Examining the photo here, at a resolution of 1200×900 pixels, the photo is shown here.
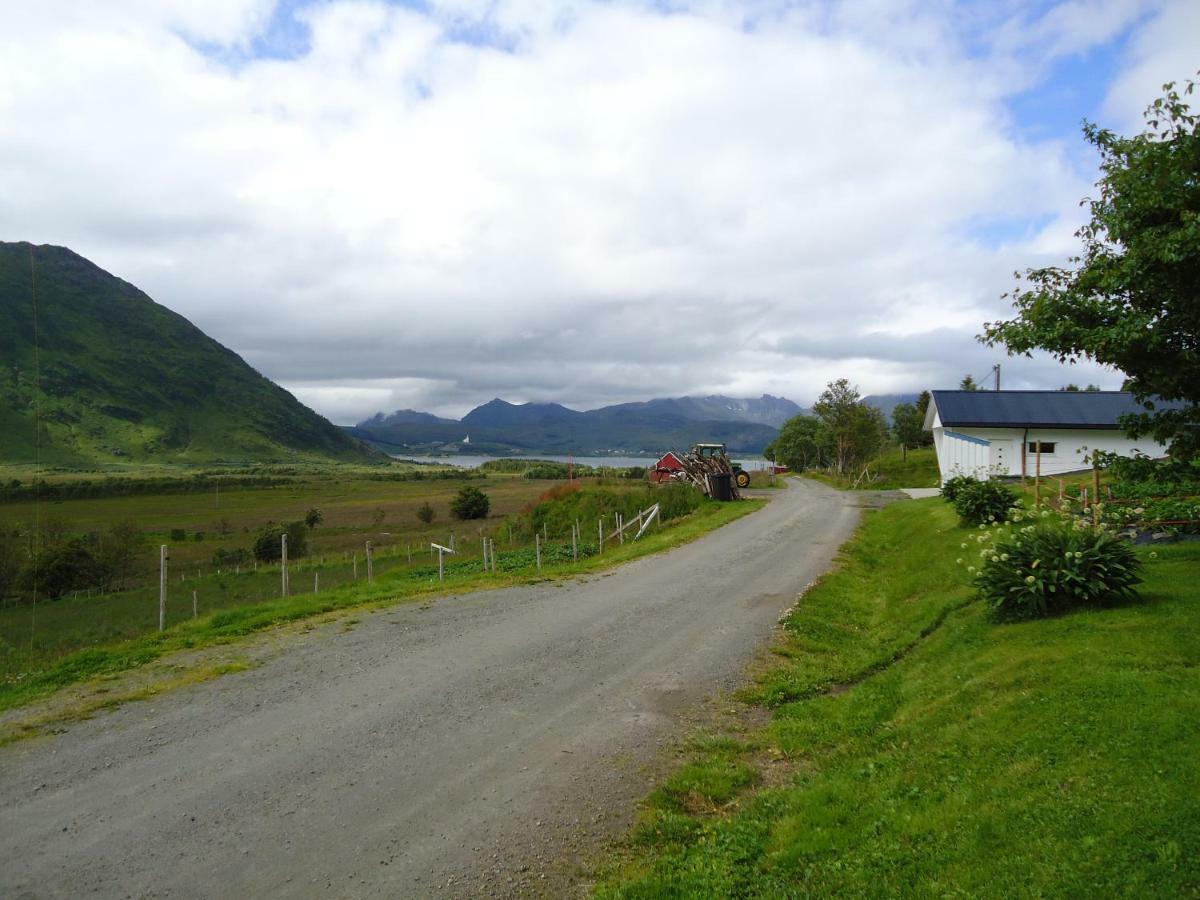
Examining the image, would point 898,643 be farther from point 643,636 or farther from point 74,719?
point 74,719

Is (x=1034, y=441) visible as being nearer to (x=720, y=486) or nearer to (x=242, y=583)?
(x=720, y=486)

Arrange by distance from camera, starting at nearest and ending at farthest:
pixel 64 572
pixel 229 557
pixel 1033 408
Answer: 1. pixel 1033 408
2. pixel 64 572
3. pixel 229 557

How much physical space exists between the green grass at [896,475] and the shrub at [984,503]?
29.3 metres

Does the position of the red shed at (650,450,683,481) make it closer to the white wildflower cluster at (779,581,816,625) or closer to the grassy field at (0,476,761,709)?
the grassy field at (0,476,761,709)

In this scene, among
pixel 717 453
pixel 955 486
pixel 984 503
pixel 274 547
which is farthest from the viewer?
pixel 717 453

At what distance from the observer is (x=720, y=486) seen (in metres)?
44.6

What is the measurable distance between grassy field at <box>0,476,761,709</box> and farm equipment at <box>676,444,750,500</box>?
3.85 m

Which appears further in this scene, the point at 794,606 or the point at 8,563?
the point at 8,563

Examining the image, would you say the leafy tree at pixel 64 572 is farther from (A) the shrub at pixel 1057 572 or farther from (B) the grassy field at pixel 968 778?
(A) the shrub at pixel 1057 572

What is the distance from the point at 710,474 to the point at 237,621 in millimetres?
34744

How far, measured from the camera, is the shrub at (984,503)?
19.1 meters

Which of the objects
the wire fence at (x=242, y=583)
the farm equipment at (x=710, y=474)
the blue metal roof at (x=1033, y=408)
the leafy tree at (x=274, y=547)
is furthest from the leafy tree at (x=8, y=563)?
the blue metal roof at (x=1033, y=408)

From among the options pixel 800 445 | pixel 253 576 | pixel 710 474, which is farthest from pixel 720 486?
pixel 800 445

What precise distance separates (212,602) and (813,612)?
83.3 ft
